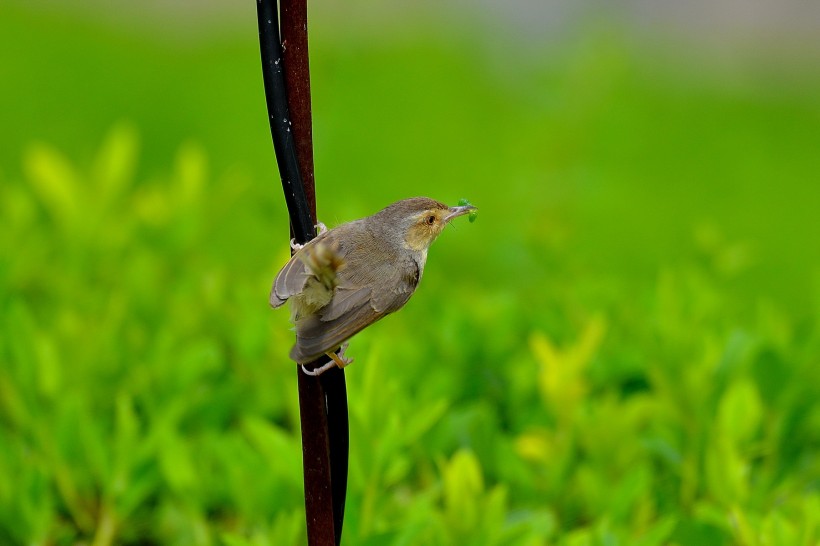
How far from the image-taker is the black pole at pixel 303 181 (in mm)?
1375

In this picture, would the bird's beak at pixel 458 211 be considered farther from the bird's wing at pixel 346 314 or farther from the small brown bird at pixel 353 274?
the bird's wing at pixel 346 314

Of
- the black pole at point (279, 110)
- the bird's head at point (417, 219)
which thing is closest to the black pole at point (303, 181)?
the black pole at point (279, 110)

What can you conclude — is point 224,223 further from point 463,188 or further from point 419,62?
point 419,62

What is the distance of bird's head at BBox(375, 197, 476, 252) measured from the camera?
1.64m

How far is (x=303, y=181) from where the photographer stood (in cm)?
141

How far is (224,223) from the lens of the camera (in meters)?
5.43

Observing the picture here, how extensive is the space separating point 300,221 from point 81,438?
3.04 ft

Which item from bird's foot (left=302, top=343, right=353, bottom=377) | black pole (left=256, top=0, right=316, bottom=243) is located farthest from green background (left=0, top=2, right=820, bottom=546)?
black pole (left=256, top=0, right=316, bottom=243)

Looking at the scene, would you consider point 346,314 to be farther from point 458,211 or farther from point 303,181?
point 458,211

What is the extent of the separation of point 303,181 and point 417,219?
318mm

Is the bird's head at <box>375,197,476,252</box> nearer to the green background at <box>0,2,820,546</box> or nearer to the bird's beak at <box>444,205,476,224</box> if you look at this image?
the bird's beak at <box>444,205,476,224</box>

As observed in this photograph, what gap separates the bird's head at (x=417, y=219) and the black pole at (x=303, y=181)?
0.22m

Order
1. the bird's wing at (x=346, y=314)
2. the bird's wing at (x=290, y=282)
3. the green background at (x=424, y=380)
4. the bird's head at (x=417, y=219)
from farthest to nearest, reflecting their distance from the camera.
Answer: the green background at (x=424, y=380), the bird's head at (x=417, y=219), the bird's wing at (x=290, y=282), the bird's wing at (x=346, y=314)

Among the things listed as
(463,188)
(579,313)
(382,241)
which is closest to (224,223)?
(463,188)
